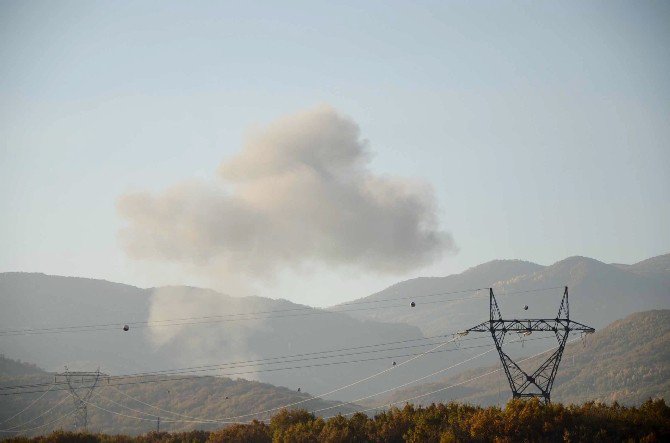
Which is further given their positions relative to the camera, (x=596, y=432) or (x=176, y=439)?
(x=176, y=439)

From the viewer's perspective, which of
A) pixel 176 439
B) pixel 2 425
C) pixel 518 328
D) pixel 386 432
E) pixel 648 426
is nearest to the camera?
pixel 648 426

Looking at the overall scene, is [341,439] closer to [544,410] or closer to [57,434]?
[544,410]

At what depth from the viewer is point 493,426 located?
4825 cm

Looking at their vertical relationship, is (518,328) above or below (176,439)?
above

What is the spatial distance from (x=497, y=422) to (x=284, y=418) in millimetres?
20498

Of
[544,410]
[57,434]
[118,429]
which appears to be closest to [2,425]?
[118,429]

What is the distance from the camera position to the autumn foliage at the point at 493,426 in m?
46.1

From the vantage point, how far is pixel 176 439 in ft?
206

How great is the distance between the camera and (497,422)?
48.2 metres

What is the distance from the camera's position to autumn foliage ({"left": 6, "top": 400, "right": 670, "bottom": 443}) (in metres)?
46.1

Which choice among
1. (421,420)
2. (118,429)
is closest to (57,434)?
(421,420)

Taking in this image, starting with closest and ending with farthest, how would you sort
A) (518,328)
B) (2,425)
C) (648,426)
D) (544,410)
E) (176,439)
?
(648,426)
(544,410)
(176,439)
(518,328)
(2,425)

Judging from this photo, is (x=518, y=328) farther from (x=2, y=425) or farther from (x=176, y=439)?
(x=2, y=425)

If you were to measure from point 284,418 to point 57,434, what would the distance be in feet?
67.4
